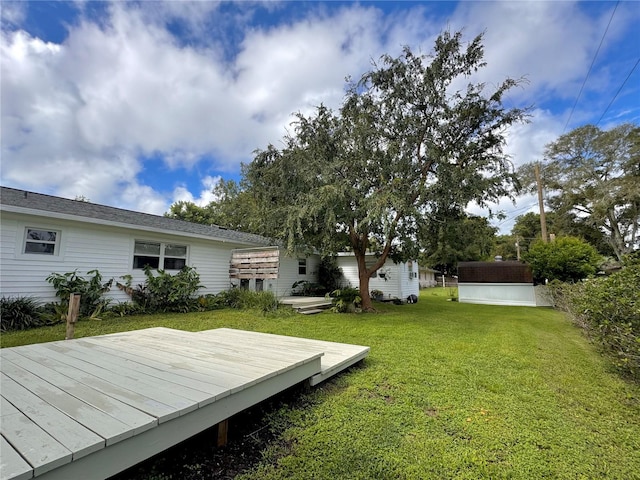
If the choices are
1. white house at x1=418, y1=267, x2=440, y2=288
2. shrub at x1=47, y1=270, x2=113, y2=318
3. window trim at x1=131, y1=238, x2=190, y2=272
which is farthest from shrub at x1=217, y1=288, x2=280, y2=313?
white house at x1=418, y1=267, x2=440, y2=288

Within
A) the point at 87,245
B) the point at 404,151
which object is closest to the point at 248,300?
the point at 87,245

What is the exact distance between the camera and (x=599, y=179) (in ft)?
62.2

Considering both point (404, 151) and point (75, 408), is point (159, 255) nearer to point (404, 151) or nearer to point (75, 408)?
point (75, 408)

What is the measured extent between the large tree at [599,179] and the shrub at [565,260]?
9.88 metres

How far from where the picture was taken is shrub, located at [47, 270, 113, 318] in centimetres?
720

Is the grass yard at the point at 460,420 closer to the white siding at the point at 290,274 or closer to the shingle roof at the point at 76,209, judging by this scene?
the shingle roof at the point at 76,209

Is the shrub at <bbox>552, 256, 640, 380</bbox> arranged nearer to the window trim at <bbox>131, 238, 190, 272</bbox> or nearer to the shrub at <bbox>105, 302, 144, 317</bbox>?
the shrub at <bbox>105, 302, 144, 317</bbox>

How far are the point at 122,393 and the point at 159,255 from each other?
8.36 m

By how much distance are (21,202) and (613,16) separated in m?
15.1

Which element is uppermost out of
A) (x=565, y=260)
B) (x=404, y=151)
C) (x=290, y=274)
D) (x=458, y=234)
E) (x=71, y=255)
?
(x=404, y=151)

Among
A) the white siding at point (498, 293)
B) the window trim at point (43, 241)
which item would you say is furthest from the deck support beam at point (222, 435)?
the white siding at point (498, 293)

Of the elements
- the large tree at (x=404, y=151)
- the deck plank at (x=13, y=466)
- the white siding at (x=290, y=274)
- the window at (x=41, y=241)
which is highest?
the large tree at (x=404, y=151)

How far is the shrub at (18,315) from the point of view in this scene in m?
6.09

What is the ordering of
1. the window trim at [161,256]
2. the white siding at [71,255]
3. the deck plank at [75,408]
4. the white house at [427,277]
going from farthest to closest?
the white house at [427,277], the window trim at [161,256], the white siding at [71,255], the deck plank at [75,408]
